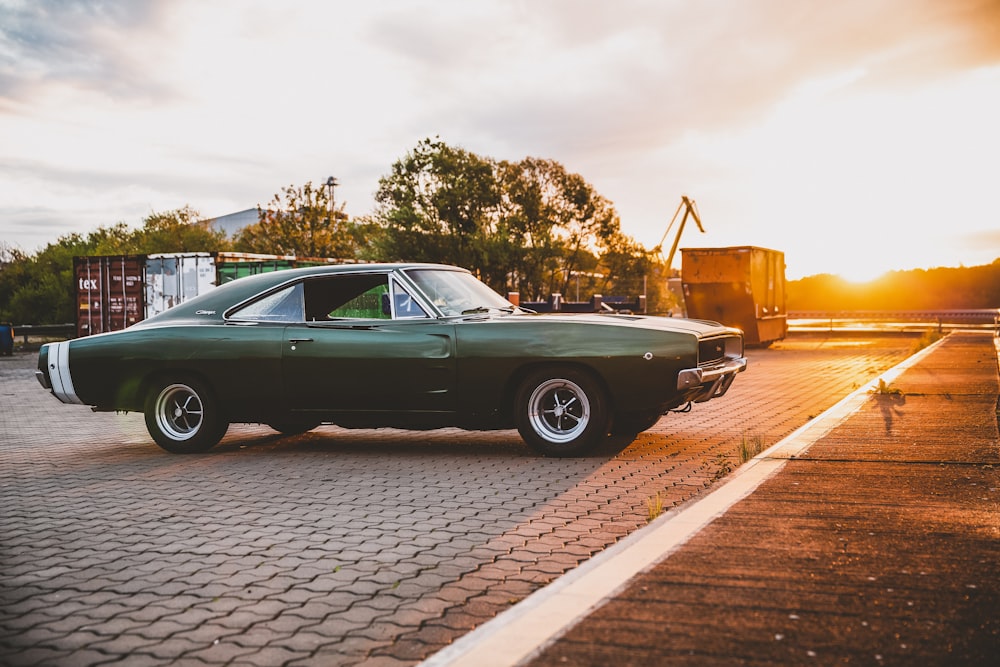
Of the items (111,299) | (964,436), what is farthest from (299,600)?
(111,299)

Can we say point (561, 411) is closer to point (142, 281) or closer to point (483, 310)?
point (483, 310)

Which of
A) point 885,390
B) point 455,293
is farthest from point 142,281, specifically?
point 885,390

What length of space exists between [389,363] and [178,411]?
80.7 inches

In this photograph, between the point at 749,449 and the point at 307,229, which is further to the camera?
the point at 307,229

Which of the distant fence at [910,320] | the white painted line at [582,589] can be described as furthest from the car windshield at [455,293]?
the distant fence at [910,320]

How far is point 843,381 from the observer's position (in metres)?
14.3

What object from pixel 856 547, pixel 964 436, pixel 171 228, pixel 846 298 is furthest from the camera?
pixel 846 298

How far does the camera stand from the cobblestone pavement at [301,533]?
11.4ft

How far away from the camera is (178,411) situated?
26.2 ft

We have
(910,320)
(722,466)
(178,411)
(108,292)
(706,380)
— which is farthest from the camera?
(910,320)

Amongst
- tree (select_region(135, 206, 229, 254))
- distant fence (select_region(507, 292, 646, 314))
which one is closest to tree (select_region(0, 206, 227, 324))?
tree (select_region(135, 206, 229, 254))

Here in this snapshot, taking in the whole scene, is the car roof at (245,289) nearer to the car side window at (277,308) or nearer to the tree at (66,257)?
the car side window at (277,308)

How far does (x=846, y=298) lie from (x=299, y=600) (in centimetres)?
7267

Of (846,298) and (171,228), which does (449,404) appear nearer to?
(171,228)
